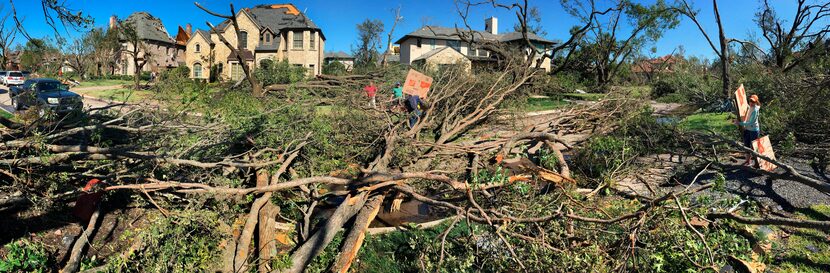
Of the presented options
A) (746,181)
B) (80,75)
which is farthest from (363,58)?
(746,181)

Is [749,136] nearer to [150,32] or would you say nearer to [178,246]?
[178,246]

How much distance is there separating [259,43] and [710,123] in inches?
1076

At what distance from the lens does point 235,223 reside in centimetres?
454

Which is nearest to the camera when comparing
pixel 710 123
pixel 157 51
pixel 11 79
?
pixel 710 123

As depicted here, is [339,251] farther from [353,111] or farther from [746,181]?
[746,181]

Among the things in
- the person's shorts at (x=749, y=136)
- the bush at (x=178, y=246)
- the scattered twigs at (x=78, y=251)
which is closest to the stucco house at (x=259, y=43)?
the person's shorts at (x=749, y=136)

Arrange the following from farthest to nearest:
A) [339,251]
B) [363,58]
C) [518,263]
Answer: [363,58] < [339,251] < [518,263]

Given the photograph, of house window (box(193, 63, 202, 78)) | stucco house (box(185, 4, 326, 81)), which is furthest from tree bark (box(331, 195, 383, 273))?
house window (box(193, 63, 202, 78))

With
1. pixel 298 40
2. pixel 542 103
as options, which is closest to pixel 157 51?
pixel 298 40

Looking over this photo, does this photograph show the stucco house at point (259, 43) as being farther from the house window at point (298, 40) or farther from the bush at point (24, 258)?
the bush at point (24, 258)

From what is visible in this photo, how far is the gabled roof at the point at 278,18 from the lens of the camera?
1179 inches

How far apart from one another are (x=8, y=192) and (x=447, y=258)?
3918 mm

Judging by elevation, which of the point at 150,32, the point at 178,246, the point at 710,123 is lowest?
the point at 178,246

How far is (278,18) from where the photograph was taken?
32688 mm
